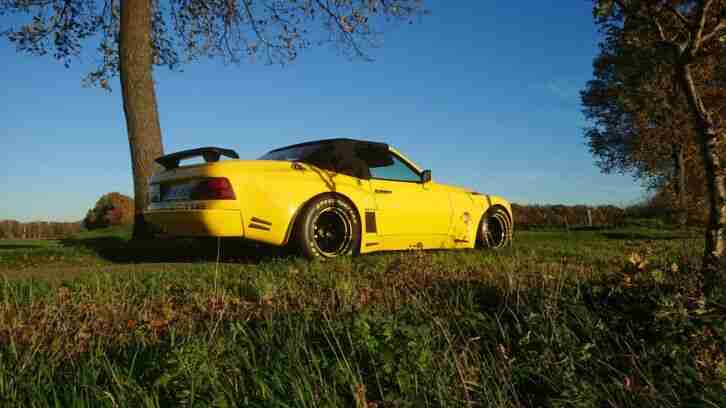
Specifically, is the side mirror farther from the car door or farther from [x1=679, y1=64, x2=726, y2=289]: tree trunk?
[x1=679, y1=64, x2=726, y2=289]: tree trunk

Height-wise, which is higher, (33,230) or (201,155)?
(201,155)

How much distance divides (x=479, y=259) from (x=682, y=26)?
2810mm

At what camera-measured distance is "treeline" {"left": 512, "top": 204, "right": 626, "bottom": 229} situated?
66.0 feet

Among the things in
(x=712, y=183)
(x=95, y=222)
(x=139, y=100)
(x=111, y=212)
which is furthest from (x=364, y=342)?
(x=95, y=222)

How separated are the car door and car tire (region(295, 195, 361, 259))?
0.41m

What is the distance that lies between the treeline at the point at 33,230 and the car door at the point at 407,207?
57.5ft

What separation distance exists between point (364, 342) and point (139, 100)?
7703mm

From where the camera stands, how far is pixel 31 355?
8.23 ft

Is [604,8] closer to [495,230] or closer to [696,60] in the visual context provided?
[696,60]

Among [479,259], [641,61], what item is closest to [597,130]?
[641,61]

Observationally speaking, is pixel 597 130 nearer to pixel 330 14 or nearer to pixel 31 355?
pixel 330 14

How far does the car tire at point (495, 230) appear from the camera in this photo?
7555 mm

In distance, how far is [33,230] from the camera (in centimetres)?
2009

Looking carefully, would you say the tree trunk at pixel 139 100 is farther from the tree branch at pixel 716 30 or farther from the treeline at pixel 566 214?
the treeline at pixel 566 214
